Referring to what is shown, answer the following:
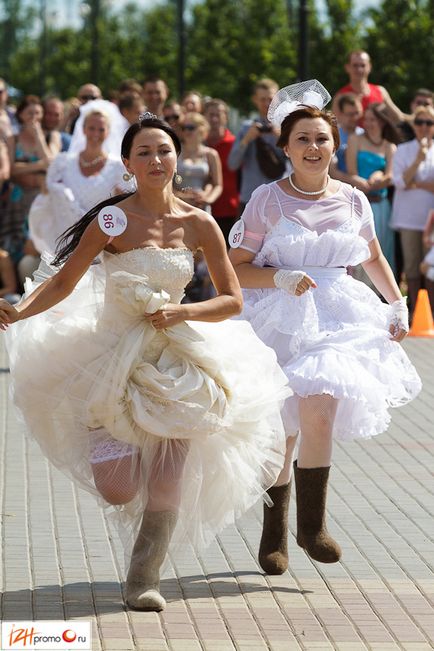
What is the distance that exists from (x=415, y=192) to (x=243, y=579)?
9.93 m

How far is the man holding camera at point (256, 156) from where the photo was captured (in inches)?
611

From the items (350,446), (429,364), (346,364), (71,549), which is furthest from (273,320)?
(429,364)

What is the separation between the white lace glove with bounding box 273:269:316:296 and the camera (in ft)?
20.2

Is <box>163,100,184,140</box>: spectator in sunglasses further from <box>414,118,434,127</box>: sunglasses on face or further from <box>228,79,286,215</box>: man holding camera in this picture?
<box>414,118,434,127</box>: sunglasses on face

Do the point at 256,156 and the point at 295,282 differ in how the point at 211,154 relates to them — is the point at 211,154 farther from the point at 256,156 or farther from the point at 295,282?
the point at 295,282

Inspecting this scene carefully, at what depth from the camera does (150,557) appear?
18.8 feet

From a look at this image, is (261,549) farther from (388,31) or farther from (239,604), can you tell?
(388,31)

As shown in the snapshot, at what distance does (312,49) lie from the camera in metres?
33.2

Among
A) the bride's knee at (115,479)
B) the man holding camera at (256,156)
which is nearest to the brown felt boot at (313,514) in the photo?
the bride's knee at (115,479)
